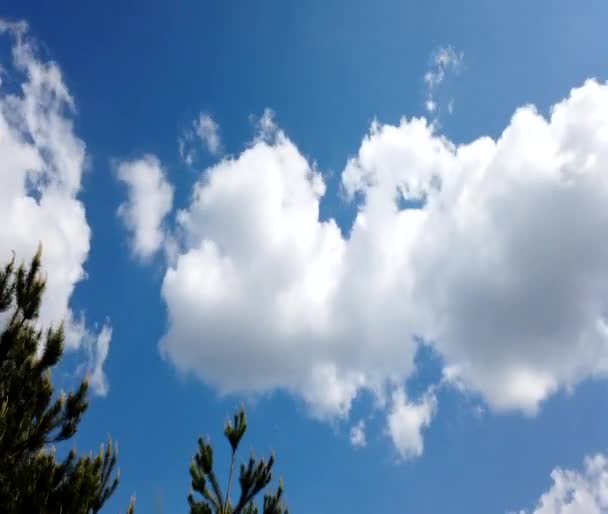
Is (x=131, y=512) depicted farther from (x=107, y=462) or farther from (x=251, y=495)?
(x=251, y=495)

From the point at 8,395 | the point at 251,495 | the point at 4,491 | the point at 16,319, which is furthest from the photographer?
the point at 251,495

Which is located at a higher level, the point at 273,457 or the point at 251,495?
the point at 273,457

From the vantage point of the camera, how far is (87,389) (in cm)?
1365

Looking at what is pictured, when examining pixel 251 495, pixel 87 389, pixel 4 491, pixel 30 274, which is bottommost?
pixel 4 491

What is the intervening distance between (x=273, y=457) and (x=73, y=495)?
16.6ft

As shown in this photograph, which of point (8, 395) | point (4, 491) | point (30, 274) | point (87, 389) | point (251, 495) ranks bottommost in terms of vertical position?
point (4, 491)

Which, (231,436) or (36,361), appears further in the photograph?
(231,436)

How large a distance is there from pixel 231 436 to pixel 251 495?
1510 millimetres

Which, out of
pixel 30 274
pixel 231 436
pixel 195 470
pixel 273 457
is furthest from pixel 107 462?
pixel 30 274

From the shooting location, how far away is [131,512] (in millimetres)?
14266

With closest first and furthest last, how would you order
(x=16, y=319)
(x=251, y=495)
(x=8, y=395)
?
(x=8, y=395) → (x=16, y=319) → (x=251, y=495)

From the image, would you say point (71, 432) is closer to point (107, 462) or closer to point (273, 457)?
point (107, 462)

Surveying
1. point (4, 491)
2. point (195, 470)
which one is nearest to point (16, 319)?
point (4, 491)

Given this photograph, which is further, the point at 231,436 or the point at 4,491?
the point at 231,436
